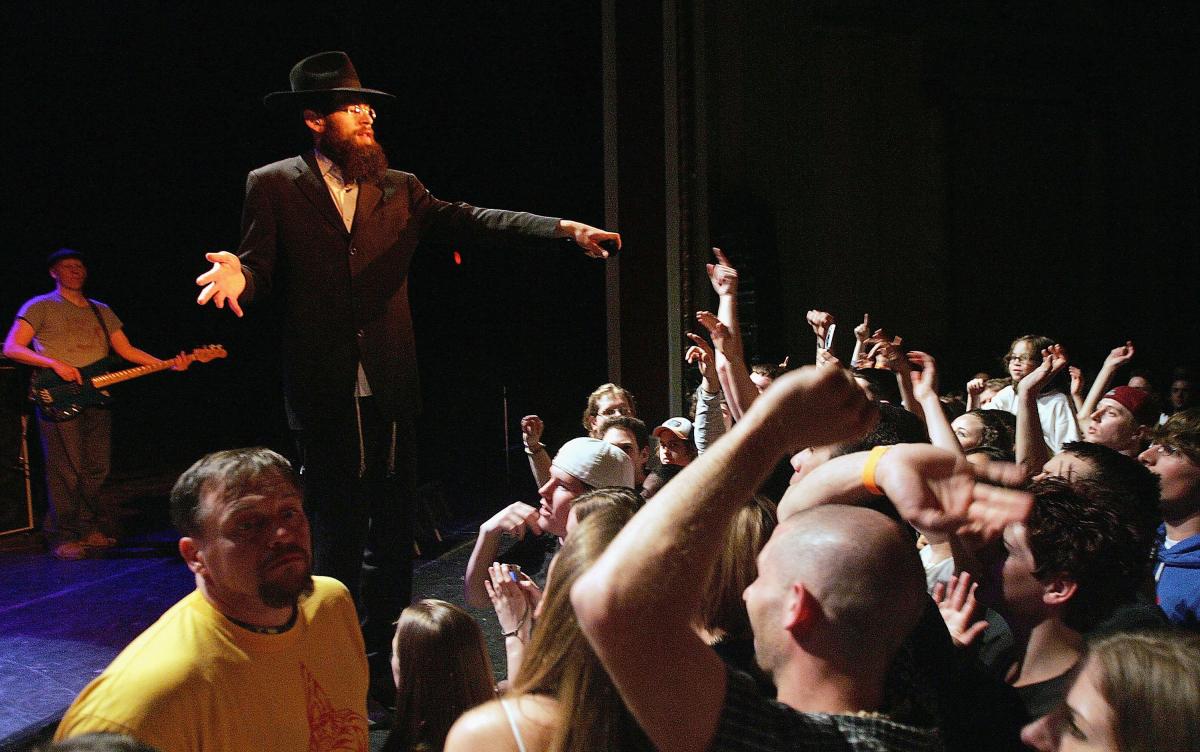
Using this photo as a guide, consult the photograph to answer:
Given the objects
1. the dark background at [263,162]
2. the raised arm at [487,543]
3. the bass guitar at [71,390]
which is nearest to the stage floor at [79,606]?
the raised arm at [487,543]

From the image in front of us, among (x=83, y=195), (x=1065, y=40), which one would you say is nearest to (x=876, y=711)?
(x=83, y=195)

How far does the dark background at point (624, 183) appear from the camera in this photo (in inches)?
280

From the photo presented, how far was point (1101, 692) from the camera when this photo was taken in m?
1.17

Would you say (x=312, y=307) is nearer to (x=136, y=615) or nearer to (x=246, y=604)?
(x=246, y=604)

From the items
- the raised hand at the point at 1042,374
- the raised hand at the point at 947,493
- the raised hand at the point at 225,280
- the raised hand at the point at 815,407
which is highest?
the raised hand at the point at 815,407

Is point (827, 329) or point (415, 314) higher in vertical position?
point (827, 329)

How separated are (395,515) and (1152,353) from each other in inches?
343

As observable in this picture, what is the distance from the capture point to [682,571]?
98 centimetres

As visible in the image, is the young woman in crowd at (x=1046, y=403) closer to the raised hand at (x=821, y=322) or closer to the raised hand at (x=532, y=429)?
the raised hand at (x=821, y=322)

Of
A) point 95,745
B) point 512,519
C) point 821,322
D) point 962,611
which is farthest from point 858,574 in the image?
point 821,322

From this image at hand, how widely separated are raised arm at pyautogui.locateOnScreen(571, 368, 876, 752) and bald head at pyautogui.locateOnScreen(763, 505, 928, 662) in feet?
0.66

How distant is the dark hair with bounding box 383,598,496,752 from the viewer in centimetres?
201

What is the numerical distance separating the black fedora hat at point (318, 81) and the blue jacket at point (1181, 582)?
2.65 m

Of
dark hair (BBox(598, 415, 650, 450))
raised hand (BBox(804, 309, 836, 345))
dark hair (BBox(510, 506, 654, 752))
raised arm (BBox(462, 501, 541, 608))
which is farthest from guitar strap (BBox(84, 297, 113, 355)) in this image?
dark hair (BBox(510, 506, 654, 752))
